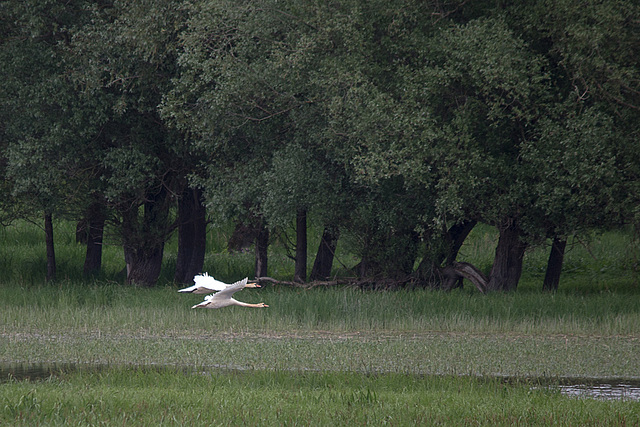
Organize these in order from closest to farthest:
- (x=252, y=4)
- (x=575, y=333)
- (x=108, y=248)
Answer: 1. (x=575, y=333)
2. (x=252, y=4)
3. (x=108, y=248)


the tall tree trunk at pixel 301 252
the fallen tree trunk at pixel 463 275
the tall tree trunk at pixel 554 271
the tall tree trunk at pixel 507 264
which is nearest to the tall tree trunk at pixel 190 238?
the tall tree trunk at pixel 301 252

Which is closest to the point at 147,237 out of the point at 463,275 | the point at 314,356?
the point at 463,275

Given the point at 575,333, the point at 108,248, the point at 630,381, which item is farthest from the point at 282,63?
the point at 108,248

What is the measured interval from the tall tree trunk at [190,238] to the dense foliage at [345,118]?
64cm

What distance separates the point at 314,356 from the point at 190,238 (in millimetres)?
12608

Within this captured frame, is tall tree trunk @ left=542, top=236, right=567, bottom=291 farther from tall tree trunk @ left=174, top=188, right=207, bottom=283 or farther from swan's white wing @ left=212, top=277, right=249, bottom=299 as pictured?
tall tree trunk @ left=174, top=188, right=207, bottom=283

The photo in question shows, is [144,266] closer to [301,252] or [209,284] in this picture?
[301,252]

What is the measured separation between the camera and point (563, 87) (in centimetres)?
1833

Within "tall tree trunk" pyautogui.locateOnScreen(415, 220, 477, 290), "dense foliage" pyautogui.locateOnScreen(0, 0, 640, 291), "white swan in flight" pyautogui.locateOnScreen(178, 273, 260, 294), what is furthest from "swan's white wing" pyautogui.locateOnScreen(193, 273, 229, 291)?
"tall tree trunk" pyautogui.locateOnScreen(415, 220, 477, 290)

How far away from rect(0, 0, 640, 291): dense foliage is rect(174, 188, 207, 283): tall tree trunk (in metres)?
0.64

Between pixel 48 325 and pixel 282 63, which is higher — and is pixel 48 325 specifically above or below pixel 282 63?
below

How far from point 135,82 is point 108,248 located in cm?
1562

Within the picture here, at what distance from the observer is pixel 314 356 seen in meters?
12.7

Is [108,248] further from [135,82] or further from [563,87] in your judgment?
[563,87]
